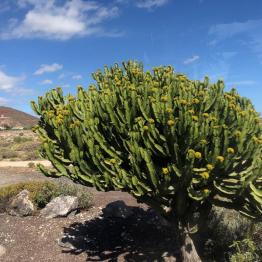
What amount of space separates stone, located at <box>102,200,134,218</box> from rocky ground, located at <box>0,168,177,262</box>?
12cm

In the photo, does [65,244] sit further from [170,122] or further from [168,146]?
[170,122]

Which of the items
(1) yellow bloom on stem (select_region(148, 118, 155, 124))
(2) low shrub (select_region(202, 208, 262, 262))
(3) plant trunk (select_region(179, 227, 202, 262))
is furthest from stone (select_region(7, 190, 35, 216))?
(1) yellow bloom on stem (select_region(148, 118, 155, 124))

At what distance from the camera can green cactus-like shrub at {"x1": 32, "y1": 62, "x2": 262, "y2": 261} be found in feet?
21.0

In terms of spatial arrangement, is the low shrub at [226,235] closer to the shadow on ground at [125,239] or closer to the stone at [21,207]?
the shadow on ground at [125,239]

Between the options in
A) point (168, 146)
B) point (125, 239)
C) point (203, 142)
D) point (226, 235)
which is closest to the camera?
point (203, 142)

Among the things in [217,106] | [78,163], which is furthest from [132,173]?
[217,106]

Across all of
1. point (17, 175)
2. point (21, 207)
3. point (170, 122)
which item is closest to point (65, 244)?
point (21, 207)

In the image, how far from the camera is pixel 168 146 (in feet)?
22.0

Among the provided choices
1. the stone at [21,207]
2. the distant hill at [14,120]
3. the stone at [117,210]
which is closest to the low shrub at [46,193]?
the stone at [21,207]

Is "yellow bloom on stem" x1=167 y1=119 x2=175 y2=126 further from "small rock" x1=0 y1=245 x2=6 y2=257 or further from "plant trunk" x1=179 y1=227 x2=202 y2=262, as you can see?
"small rock" x1=0 y1=245 x2=6 y2=257

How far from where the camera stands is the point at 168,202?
7.42 meters

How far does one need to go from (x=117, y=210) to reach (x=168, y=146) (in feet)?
17.4

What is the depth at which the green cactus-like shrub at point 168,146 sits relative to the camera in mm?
6391

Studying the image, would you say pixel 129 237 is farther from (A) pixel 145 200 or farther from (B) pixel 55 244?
(A) pixel 145 200
